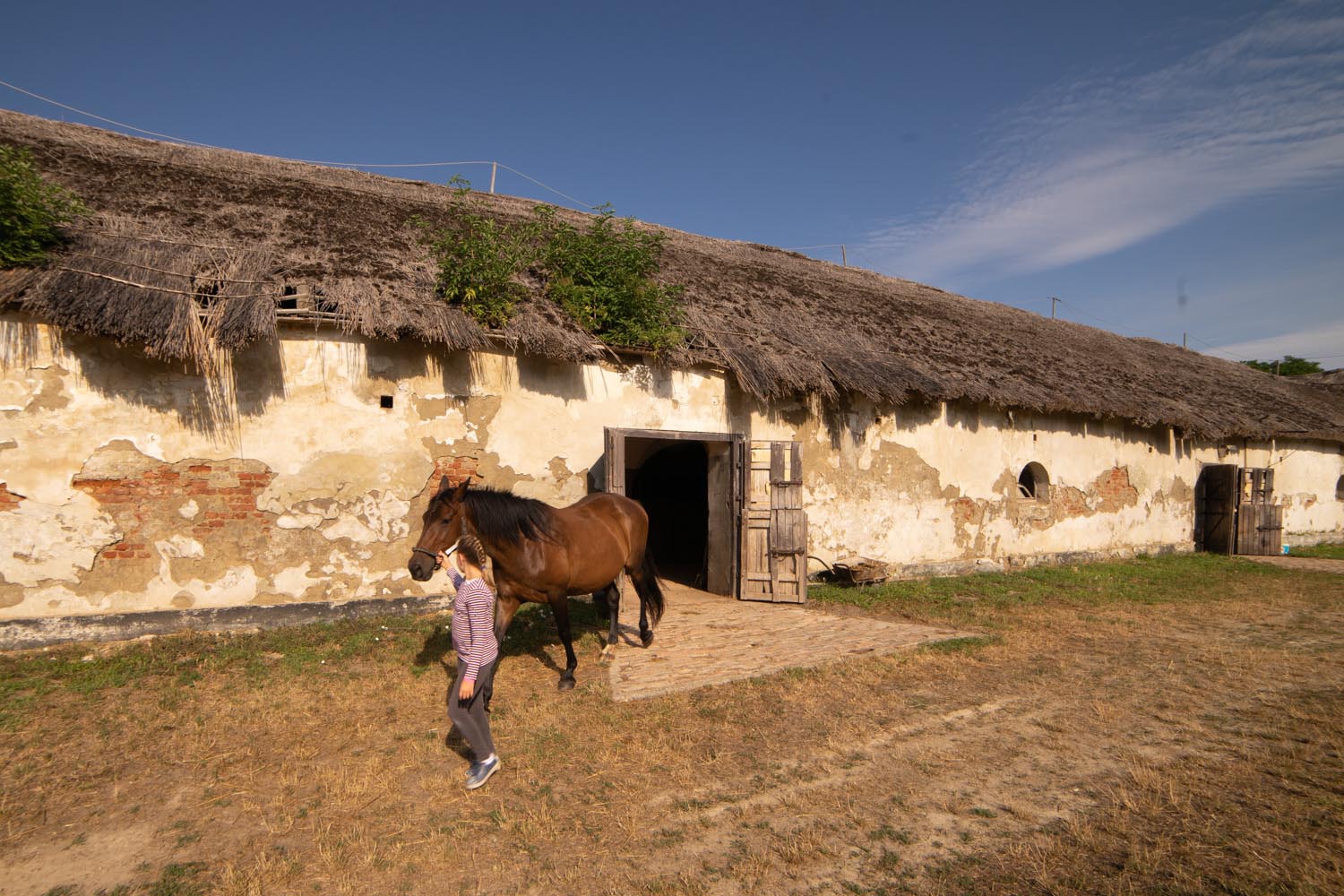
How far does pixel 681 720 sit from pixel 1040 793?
209cm

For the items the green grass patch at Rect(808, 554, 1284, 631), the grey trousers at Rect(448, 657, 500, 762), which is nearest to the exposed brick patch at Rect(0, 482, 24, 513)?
the grey trousers at Rect(448, 657, 500, 762)

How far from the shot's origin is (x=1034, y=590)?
973cm

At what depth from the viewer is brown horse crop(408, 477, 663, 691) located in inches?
182

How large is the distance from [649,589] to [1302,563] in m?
14.0

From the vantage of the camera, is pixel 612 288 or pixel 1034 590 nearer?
pixel 612 288

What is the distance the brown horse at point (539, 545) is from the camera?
4625 mm

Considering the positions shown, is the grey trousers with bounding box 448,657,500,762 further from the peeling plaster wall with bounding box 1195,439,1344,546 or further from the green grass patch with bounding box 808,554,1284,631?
the peeling plaster wall with bounding box 1195,439,1344,546

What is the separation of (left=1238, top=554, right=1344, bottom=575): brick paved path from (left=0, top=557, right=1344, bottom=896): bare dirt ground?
27.2 feet

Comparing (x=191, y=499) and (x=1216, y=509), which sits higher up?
(x=191, y=499)

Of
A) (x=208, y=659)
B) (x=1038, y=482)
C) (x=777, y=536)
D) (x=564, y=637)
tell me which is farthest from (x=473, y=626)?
(x=1038, y=482)

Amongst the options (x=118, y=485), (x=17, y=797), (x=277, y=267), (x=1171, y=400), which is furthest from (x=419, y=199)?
(x=1171, y=400)

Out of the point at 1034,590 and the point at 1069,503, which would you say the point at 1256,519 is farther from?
the point at 1034,590

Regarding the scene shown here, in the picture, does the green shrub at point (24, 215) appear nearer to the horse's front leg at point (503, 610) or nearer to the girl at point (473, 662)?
the horse's front leg at point (503, 610)

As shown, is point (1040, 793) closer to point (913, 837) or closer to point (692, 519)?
point (913, 837)
